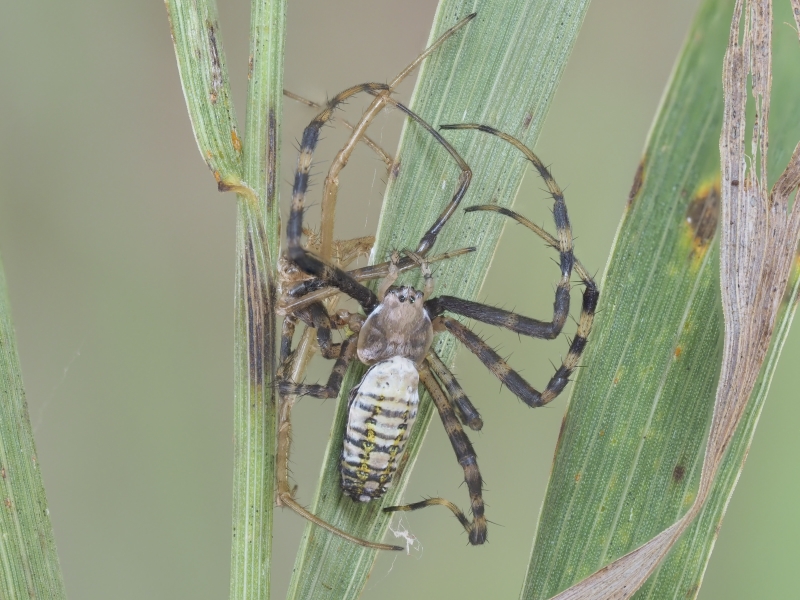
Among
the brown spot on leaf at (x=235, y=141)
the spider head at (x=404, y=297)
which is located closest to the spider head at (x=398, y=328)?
the spider head at (x=404, y=297)

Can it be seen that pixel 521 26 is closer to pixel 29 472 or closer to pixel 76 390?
pixel 29 472

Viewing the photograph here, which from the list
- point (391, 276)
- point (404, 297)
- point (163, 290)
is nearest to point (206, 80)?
point (391, 276)

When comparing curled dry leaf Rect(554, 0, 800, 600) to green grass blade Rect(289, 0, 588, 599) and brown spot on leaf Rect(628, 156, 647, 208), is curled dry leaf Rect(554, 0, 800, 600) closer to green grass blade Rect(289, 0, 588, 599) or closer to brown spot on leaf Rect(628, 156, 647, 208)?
brown spot on leaf Rect(628, 156, 647, 208)

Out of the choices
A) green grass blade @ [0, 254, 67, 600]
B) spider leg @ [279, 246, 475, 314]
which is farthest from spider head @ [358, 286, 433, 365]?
green grass blade @ [0, 254, 67, 600]

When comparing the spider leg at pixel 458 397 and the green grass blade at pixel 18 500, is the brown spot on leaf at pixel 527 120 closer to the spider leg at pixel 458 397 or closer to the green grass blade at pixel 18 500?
the spider leg at pixel 458 397

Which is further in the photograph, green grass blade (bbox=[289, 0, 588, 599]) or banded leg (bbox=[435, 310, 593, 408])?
banded leg (bbox=[435, 310, 593, 408])

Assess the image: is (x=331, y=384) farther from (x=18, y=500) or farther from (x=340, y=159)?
(x=18, y=500)
